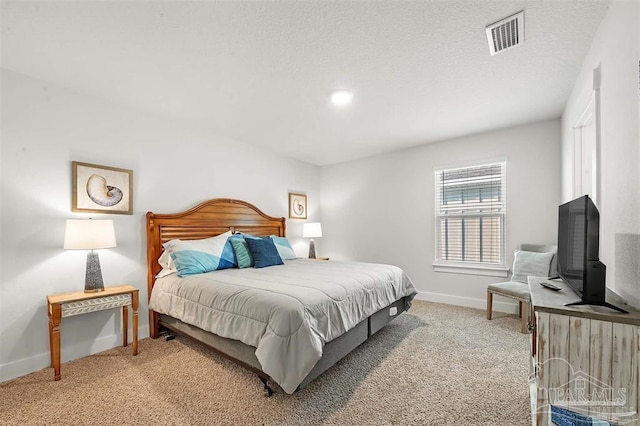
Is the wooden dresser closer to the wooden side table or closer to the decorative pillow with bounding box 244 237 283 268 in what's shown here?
the decorative pillow with bounding box 244 237 283 268

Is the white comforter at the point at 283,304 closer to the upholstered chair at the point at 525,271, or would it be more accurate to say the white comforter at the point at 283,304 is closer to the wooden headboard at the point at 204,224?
the wooden headboard at the point at 204,224

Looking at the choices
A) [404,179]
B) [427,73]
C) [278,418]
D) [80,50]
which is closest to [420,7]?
[427,73]

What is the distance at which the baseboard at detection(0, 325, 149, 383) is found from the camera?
85.3 inches

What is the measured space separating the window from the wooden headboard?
101 inches

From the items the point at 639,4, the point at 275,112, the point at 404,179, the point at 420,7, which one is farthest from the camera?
the point at 404,179

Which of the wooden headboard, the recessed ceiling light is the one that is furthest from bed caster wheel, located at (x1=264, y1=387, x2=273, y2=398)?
the recessed ceiling light

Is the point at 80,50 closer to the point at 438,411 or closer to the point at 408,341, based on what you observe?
the point at 438,411

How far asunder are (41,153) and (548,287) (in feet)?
13.2

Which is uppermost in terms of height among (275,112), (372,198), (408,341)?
(275,112)

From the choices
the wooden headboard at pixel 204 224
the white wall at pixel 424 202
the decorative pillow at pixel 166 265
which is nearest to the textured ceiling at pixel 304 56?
the white wall at pixel 424 202

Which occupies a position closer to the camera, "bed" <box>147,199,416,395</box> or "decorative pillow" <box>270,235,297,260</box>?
"bed" <box>147,199,416,395</box>

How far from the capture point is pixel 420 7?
5.29ft

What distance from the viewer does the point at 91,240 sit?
2.33 meters

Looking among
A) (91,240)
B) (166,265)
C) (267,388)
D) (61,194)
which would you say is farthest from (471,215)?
(61,194)
